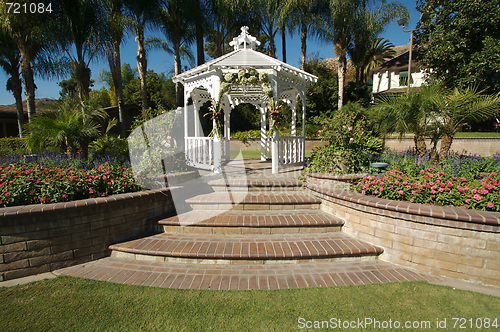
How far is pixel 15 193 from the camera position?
3.64 m

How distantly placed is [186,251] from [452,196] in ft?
13.8

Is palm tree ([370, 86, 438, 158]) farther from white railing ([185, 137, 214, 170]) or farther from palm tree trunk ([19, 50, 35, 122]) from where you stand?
palm tree trunk ([19, 50, 35, 122])

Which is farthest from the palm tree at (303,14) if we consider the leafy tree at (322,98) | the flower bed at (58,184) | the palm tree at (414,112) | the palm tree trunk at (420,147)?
the flower bed at (58,184)

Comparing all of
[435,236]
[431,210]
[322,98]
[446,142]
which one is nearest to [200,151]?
[431,210]

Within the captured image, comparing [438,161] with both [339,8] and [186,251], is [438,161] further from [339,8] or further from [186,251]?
[339,8]

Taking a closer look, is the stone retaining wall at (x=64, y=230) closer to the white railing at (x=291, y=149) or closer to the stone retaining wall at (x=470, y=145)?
the white railing at (x=291, y=149)

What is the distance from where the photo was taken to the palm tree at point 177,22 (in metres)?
15.6

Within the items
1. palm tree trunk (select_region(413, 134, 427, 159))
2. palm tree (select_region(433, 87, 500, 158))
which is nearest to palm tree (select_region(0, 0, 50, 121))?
palm tree trunk (select_region(413, 134, 427, 159))

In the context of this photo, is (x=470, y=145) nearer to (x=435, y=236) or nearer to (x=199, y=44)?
(x=435, y=236)

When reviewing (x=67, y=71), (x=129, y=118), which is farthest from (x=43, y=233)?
(x=129, y=118)

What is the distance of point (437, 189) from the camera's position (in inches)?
150

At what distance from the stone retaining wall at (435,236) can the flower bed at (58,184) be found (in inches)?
170

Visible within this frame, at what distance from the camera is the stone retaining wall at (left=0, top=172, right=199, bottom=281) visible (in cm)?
338

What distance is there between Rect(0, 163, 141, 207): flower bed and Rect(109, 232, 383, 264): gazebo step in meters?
1.06
